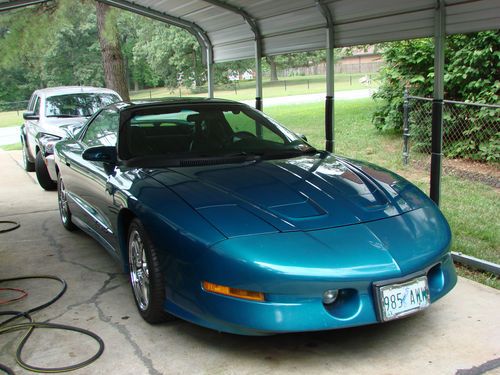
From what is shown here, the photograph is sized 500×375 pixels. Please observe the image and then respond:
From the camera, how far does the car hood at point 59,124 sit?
851cm

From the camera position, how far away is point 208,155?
4.32 m

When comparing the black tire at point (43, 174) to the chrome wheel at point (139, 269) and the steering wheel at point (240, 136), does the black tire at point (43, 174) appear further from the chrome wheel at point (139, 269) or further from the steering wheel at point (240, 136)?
the chrome wheel at point (139, 269)

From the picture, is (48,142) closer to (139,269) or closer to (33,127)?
(33,127)

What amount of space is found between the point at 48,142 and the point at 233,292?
6.33 meters

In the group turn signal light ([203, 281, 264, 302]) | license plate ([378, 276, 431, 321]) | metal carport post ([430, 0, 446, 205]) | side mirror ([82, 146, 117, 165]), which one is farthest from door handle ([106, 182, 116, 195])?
metal carport post ([430, 0, 446, 205])

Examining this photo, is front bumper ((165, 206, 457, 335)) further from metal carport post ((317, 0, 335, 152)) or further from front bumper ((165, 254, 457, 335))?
metal carport post ((317, 0, 335, 152))

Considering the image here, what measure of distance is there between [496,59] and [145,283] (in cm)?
774

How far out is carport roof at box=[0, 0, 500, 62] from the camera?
4668 mm

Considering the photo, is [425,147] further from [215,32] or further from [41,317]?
[41,317]

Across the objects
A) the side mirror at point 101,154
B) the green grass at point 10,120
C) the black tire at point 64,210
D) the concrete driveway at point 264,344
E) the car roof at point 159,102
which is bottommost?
the concrete driveway at point 264,344

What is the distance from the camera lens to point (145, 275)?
12.0 ft

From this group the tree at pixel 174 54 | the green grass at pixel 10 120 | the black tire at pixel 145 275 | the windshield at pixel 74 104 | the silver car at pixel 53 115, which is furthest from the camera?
the tree at pixel 174 54

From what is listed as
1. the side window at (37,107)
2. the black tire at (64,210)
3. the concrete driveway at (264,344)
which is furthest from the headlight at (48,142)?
the concrete driveway at (264,344)

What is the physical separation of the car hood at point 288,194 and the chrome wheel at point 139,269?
448mm
